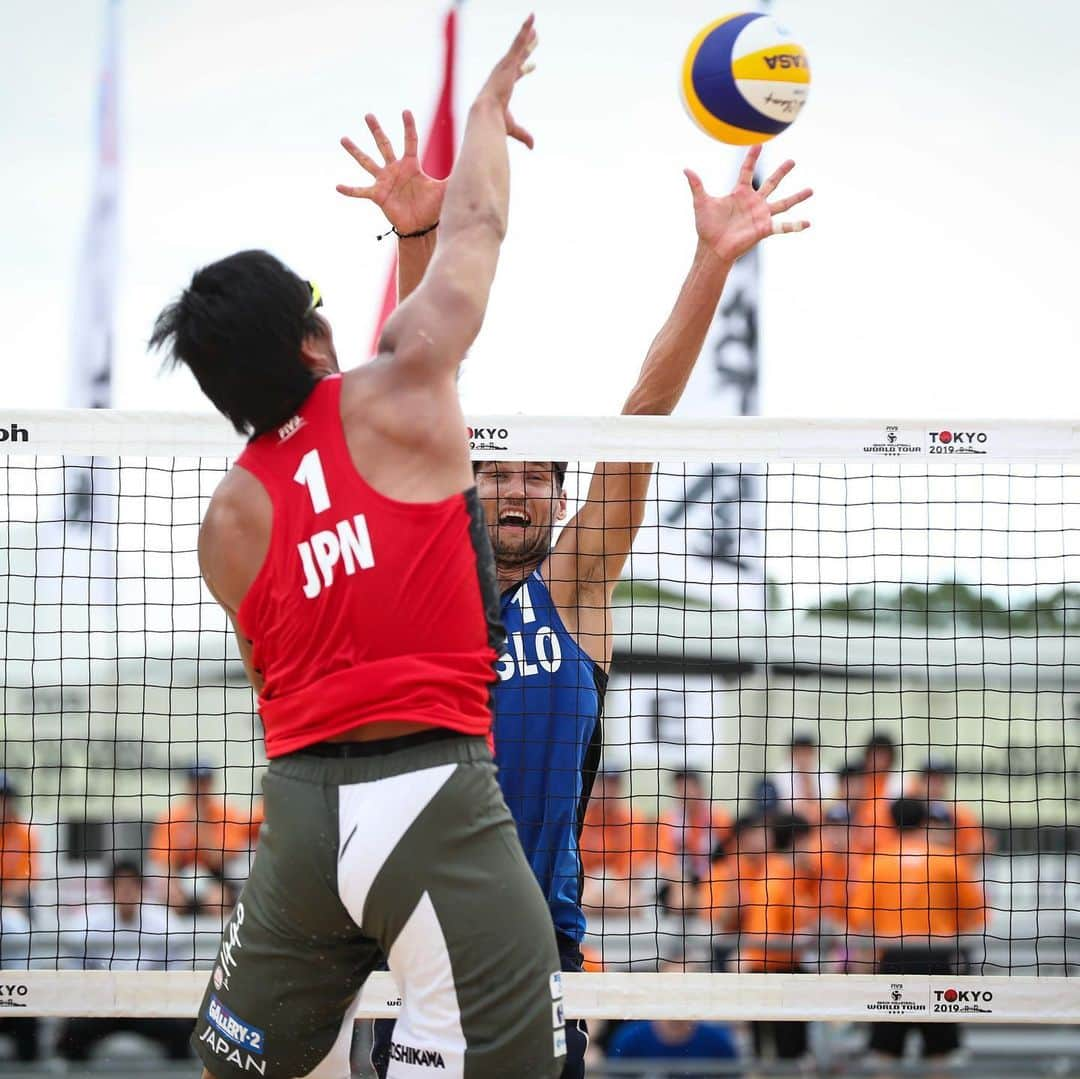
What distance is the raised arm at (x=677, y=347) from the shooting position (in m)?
4.27

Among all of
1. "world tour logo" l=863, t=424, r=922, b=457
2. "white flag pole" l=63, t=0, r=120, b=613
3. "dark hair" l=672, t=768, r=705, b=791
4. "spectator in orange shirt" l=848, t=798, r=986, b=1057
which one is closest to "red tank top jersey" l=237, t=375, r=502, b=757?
"world tour logo" l=863, t=424, r=922, b=457

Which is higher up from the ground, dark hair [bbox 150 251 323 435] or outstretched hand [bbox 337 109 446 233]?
outstretched hand [bbox 337 109 446 233]

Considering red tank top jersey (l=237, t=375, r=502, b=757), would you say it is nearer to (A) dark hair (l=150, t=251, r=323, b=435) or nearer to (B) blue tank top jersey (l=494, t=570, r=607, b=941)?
(A) dark hair (l=150, t=251, r=323, b=435)

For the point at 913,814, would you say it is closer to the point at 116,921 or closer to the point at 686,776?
the point at 686,776

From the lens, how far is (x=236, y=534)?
309 centimetres

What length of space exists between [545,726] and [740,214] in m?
1.71

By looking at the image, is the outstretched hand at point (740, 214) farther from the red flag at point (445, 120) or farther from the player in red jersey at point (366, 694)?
the red flag at point (445, 120)

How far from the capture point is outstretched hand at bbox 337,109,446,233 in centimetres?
443

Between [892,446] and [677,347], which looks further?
[892,446]

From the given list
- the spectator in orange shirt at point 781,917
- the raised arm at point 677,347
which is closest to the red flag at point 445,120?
the spectator in orange shirt at point 781,917

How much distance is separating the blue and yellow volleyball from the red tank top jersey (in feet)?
7.49

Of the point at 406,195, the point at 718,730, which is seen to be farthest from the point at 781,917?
the point at 718,730

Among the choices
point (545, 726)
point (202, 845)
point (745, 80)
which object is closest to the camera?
point (545, 726)

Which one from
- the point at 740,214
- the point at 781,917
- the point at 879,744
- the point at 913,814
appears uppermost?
the point at 740,214
